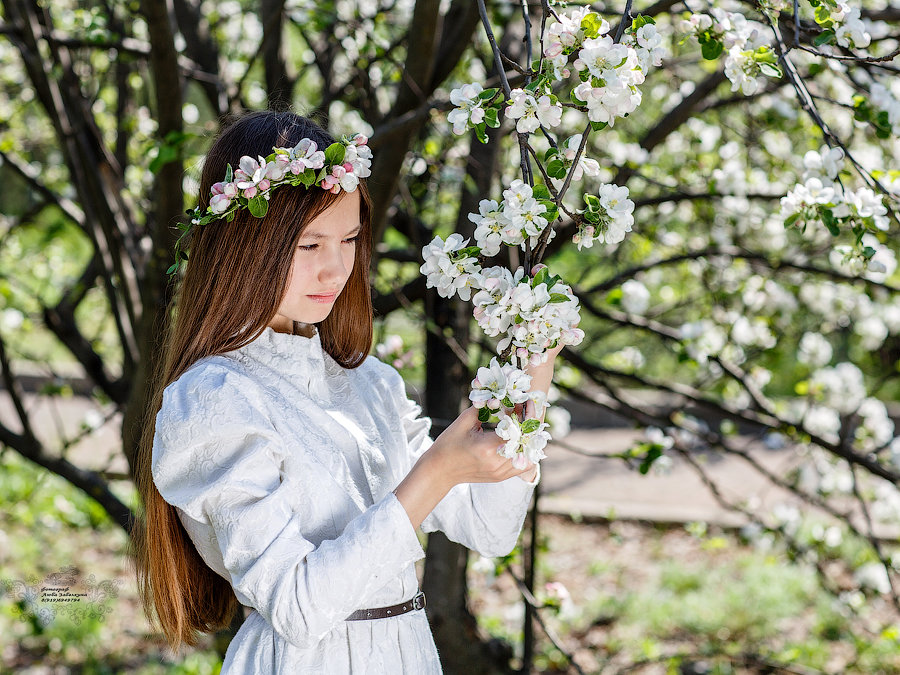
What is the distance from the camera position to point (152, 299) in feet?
7.34

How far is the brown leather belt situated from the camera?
130cm

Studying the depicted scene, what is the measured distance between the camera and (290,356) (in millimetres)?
1382

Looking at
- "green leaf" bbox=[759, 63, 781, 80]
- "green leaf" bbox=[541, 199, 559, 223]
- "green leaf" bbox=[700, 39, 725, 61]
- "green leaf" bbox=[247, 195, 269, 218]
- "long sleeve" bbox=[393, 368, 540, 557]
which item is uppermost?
"green leaf" bbox=[700, 39, 725, 61]

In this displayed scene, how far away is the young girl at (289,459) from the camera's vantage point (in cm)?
115

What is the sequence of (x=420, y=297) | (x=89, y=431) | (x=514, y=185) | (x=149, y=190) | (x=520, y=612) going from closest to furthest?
(x=514, y=185) < (x=420, y=297) < (x=89, y=431) < (x=149, y=190) < (x=520, y=612)

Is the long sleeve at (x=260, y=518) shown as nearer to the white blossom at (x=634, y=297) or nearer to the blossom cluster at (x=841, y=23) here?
the blossom cluster at (x=841, y=23)

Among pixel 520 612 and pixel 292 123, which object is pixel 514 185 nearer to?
pixel 292 123

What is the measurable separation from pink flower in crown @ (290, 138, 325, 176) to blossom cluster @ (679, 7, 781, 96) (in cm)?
55

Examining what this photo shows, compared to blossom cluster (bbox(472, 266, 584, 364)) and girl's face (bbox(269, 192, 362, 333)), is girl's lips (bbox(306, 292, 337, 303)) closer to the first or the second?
girl's face (bbox(269, 192, 362, 333))

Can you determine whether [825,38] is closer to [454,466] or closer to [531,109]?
[531,109]

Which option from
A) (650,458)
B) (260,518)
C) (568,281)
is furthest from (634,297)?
(260,518)

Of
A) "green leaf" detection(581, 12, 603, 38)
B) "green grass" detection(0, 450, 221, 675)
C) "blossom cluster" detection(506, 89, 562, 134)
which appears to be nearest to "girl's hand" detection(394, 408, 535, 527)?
"blossom cluster" detection(506, 89, 562, 134)

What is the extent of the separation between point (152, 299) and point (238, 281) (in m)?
1.04

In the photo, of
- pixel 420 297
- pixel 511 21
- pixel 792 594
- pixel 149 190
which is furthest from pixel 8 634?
pixel 792 594
